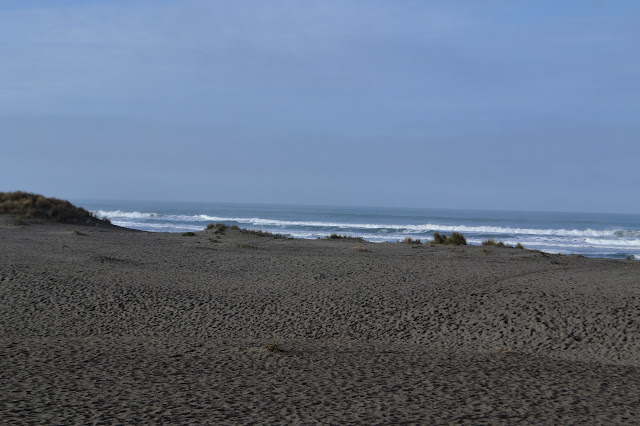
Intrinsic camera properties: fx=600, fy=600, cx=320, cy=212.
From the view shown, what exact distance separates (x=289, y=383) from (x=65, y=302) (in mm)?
4643

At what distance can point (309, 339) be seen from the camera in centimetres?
726

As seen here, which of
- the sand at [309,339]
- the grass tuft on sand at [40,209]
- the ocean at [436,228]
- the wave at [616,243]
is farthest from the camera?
the wave at [616,243]

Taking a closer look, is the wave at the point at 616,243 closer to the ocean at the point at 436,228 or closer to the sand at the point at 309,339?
the ocean at the point at 436,228

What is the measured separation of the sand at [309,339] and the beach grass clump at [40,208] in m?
10.1

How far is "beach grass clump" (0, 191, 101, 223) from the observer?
23172 mm

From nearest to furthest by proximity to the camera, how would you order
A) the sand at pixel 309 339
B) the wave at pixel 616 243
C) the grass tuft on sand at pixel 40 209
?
the sand at pixel 309 339 < the grass tuft on sand at pixel 40 209 < the wave at pixel 616 243

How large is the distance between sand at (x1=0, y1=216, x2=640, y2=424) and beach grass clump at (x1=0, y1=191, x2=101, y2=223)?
10.1 meters

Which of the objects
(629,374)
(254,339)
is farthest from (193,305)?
(629,374)

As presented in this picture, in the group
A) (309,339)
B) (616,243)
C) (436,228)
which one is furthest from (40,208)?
(436,228)

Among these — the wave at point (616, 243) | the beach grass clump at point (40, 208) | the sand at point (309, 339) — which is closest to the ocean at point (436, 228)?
the wave at point (616, 243)

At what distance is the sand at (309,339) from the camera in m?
4.36

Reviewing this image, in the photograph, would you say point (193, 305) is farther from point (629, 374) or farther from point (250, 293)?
point (629, 374)

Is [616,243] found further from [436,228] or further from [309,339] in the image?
[309,339]

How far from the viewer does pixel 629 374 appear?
5.89 m
